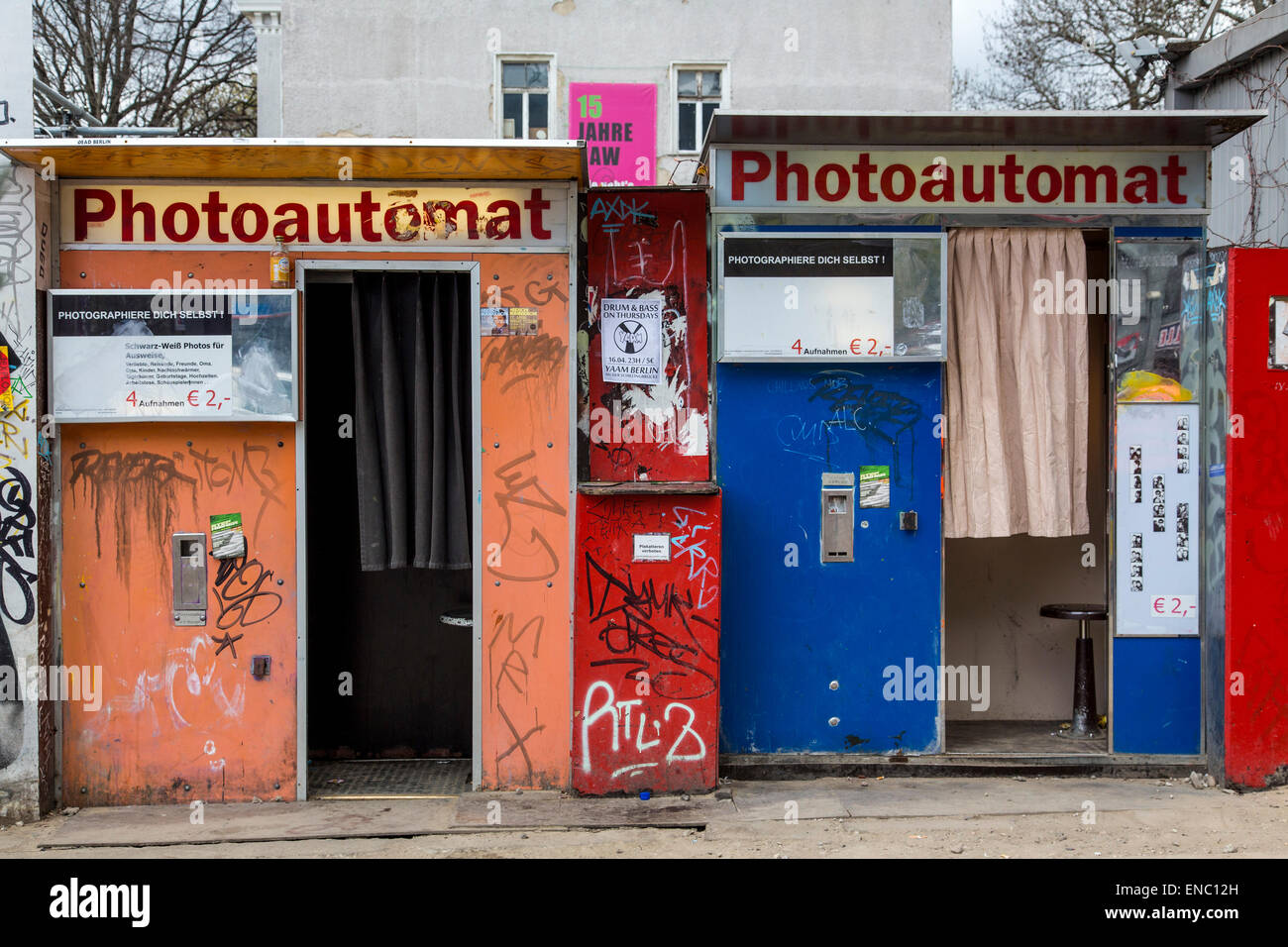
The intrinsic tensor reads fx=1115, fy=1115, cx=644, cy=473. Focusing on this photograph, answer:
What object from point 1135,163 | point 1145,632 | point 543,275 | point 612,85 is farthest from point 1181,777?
point 612,85

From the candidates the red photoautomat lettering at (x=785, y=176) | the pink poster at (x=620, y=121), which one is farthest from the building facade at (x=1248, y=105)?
the pink poster at (x=620, y=121)

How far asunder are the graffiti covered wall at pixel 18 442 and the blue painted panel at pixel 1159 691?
5981 mm

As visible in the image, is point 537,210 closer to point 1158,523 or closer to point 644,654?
point 644,654

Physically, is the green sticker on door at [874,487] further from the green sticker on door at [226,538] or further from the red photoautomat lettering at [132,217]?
the red photoautomat lettering at [132,217]

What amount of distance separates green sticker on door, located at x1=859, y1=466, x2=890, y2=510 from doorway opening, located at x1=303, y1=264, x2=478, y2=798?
2194mm

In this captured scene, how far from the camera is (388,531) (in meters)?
6.49

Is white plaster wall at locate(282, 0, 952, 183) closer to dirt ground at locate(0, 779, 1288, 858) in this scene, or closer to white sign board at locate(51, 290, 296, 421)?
white sign board at locate(51, 290, 296, 421)

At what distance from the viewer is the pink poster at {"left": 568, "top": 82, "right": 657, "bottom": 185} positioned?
16719 millimetres

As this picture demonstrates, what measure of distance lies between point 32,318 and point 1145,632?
6.34 meters

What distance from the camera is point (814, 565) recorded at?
6.35 m

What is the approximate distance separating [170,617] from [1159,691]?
Result: 5552 mm

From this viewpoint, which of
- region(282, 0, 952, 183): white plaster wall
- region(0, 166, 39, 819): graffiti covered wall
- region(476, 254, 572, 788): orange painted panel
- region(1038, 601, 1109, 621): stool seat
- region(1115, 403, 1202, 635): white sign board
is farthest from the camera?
region(282, 0, 952, 183): white plaster wall

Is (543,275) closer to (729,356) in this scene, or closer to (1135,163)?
(729,356)

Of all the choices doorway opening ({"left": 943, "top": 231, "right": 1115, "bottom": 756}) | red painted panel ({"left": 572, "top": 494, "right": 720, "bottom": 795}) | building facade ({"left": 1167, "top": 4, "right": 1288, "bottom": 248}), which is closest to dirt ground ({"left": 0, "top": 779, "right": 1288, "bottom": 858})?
red painted panel ({"left": 572, "top": 494, "right": 720, "bottom": 795})
